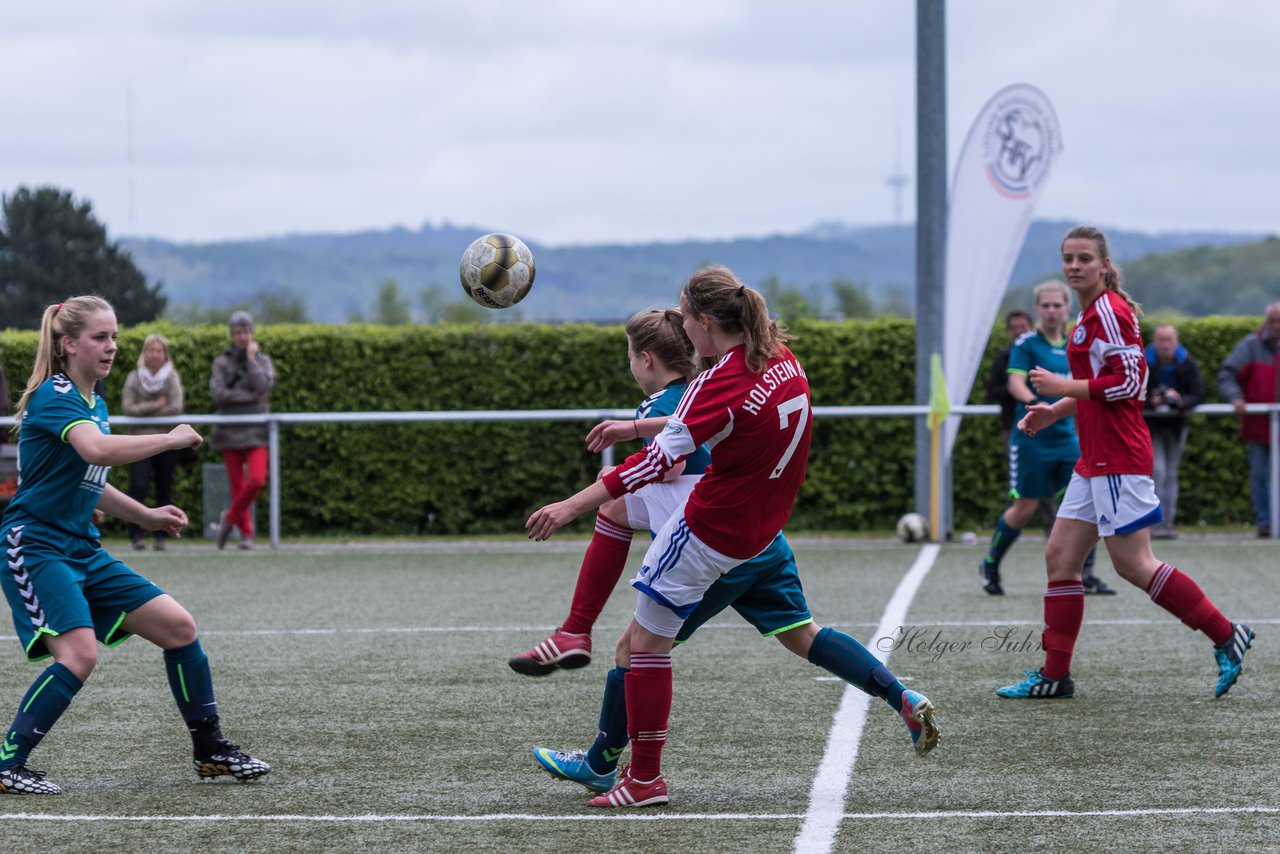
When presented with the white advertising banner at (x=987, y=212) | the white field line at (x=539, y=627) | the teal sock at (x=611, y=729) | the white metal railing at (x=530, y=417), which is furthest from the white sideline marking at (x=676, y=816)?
the white advertising banner at (x=987, y=212)

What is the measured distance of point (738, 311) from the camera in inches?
194

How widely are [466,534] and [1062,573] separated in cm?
993

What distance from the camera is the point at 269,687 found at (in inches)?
292

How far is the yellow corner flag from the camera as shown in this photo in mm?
13688

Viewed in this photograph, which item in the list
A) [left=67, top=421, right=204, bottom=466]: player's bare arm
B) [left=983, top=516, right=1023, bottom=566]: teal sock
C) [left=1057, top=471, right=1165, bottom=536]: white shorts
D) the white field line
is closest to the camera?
[left=67, top=421, right=204, bottom=466]: player's bare arm

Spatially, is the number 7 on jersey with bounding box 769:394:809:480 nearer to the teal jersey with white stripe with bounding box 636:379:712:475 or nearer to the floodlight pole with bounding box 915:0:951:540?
the teal jersey with white stripe with bounding box 636:379:712:475

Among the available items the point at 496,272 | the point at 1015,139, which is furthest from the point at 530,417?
the point at 496,272

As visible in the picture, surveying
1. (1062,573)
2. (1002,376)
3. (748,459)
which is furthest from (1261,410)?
(748,459)

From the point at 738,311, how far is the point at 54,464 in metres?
2.37

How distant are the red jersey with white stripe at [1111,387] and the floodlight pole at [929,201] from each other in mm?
7266

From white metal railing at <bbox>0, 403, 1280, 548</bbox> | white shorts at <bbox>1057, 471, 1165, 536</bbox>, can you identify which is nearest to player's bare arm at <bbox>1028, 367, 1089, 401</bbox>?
white shorts at <bbox>1057, 471, 1165, 536</bbox>

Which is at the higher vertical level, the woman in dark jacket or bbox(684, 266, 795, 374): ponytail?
bbox(684, 266, 795, 374): ponytail

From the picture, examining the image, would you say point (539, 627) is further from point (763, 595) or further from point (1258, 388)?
point (1258, 388)

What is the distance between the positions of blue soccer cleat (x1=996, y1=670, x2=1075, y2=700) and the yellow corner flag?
692 centimetres
